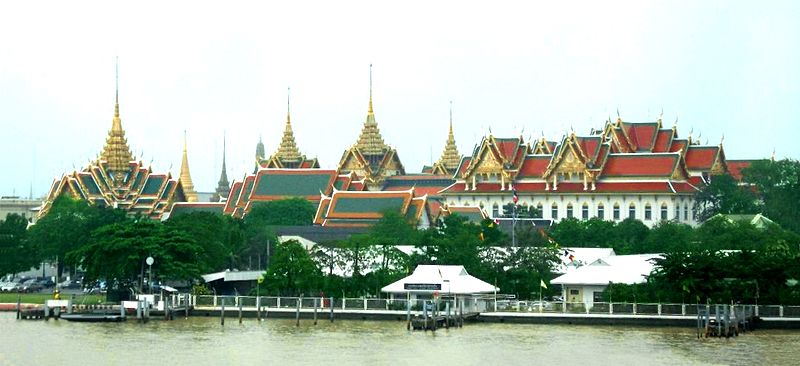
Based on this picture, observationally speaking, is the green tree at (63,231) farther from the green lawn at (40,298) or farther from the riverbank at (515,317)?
the riverbank at (515,317)

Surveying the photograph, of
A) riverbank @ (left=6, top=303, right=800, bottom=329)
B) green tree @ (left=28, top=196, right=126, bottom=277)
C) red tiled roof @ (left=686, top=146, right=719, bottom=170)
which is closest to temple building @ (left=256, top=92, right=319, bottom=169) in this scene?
red tiled roof @ (left=686, top=146, right=719, bottom=170)

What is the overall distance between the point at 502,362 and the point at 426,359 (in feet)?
6.95

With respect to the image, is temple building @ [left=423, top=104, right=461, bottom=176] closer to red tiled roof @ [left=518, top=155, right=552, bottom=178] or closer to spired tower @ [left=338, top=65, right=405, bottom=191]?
spired tower @ [left=338, top=65, right=405, bottom=191]

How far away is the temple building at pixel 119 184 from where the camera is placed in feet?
423

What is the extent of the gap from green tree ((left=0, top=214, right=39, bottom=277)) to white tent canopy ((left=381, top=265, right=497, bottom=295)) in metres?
27.2

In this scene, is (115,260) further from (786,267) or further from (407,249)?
(786,267)

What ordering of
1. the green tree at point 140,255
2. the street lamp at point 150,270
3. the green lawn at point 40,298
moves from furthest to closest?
the green lawn at point 40,298
the green tree at point 140,255
the street lamp at point 150,270

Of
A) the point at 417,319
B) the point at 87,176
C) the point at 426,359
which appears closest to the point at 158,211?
the point at 87,176

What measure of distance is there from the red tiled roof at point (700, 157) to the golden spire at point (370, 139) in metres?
35.0

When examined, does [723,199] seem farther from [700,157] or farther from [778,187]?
[700,157]

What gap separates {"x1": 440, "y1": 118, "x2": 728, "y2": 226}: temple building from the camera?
119062 millimetres

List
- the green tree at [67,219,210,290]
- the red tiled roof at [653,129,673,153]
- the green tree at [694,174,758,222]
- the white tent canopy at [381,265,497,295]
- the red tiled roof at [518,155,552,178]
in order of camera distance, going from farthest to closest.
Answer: the red tiled roof at [518,155,552,178] < the red tiled roof at [653,129,673,153] < the green tree at [694,174,758,222] < the green tree at [67,219,210,290] < the white tent canopy at [381,265,497,295]

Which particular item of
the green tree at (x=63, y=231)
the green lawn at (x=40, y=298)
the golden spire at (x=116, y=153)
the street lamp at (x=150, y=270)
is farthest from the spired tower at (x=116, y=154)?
the street lamp at (x=150, y=270)

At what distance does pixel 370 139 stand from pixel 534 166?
29.6 metres
